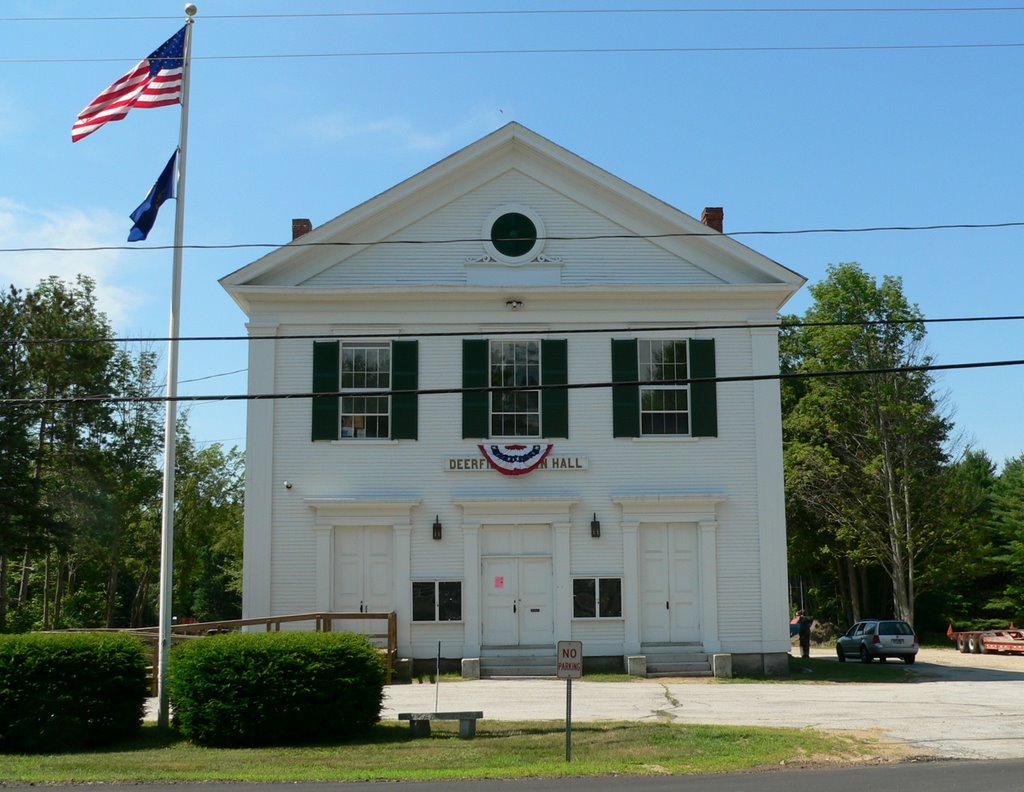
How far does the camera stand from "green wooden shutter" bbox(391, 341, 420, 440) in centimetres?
2325

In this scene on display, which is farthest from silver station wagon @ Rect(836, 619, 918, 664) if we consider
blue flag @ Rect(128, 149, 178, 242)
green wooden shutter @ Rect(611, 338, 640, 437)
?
blue flag @ Rect(128, 149, 178, 242)

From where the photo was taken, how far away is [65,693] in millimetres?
14633

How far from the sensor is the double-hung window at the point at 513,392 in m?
23.2

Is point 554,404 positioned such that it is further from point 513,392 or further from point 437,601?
point 437,601

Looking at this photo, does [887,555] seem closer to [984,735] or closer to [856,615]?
[856,615]

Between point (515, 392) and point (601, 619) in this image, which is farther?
point (515, 392)

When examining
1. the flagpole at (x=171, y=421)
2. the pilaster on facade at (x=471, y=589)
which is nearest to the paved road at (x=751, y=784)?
the flagpole at (x=171, y=421)

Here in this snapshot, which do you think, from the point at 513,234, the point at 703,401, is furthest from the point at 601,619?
the point at 513,234

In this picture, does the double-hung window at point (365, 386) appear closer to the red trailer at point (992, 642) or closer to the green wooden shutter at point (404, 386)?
the green wooden shutter at point (404, 386)

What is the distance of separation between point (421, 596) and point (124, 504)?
24.5m

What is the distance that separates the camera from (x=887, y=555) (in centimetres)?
4406

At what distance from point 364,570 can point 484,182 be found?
8615 millimetres

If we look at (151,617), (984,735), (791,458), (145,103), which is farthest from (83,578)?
(984,735)

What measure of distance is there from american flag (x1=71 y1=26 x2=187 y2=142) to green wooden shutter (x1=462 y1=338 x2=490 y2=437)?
28.2 feet
